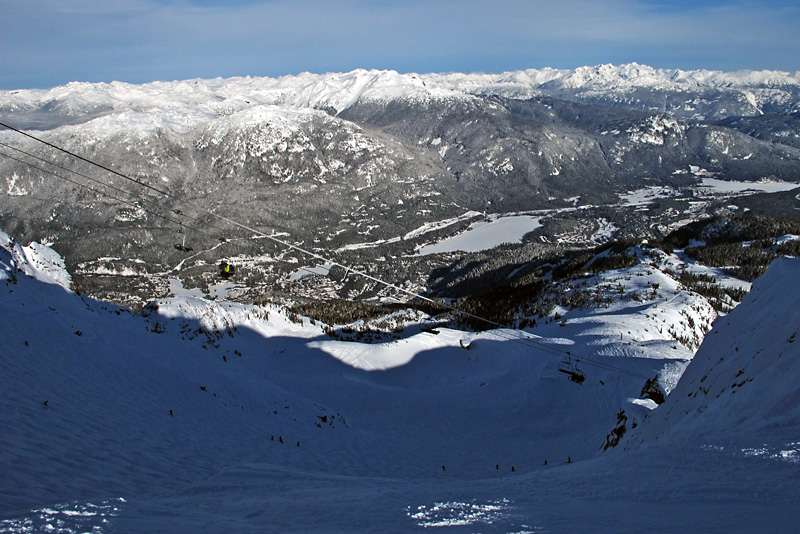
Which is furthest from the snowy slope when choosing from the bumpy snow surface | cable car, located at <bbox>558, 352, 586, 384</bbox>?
cable car, located at <bbox>558, 352, 586, 384</bbox>

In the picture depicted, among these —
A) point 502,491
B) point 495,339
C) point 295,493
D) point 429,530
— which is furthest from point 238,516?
point 495,339

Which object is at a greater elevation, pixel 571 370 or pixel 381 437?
pixel 571 370

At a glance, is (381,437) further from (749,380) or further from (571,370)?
(749,380)

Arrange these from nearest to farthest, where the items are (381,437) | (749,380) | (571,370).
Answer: (749,380), (381,437), (571,370)

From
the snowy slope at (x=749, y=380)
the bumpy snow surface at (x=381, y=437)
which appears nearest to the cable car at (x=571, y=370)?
the bumpy snow surface at (x=381, y=437)

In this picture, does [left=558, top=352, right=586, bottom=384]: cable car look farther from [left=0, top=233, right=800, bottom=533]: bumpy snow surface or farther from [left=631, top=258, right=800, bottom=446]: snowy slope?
[left=631, top=258, right=800, bottom=446]: snowy slope

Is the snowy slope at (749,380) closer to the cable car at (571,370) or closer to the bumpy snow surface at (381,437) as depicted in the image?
the bumpy snow surface at (381,437)

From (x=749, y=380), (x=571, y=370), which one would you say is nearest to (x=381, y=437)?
(x=571, y=370)

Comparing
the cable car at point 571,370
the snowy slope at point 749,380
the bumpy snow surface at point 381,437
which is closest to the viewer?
the bumpy snow surface at point 381,437
